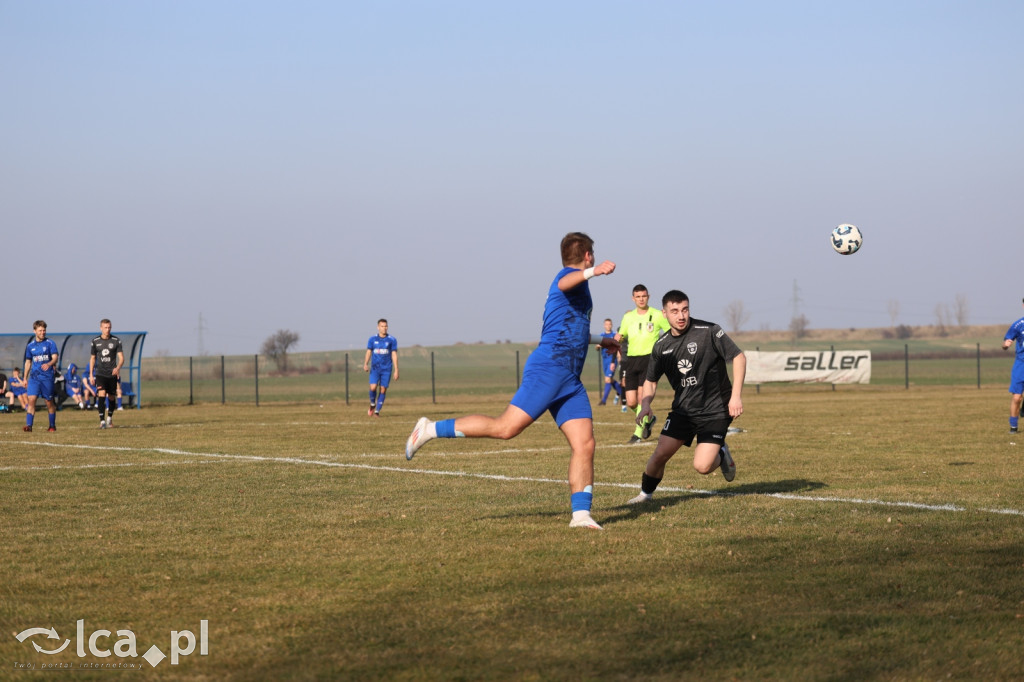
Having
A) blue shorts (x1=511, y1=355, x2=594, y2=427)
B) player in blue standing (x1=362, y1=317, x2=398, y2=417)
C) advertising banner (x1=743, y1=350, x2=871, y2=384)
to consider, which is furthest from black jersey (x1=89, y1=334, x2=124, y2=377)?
advertising banner (x1=743, y1=350, x2=871, y2=384)

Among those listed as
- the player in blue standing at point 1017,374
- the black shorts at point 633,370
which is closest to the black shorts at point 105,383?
the black shorts at point 633,370

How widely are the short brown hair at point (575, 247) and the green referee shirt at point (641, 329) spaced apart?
9145 mm

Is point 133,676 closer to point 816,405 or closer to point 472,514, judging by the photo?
point 472,514

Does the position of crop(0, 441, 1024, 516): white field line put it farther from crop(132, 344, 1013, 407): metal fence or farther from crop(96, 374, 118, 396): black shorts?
crop(132, 344, 1013, 407): metal fence

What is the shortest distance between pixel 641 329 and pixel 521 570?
36.5ft

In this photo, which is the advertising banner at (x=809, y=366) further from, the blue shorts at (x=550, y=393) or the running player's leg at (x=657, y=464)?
the blue shorts at (x=550, y=393)

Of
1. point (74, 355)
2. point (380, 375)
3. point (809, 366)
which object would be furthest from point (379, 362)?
point (809, 366)

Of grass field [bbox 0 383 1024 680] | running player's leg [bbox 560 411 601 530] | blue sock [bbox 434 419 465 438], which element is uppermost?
blue sock [bbox 434 419 465 438]

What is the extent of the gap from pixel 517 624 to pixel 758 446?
11040mm

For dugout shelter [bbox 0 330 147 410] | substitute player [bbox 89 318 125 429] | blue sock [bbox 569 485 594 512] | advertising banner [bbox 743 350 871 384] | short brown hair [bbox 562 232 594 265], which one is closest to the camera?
short brown hair [bbox 562 232 594 265]

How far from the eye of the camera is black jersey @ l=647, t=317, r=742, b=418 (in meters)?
9.62

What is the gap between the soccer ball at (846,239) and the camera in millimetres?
19203

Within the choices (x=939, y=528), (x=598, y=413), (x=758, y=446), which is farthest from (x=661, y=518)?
(x=598, y=413)

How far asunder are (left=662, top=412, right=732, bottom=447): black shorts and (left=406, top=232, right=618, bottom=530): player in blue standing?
1700 mm
